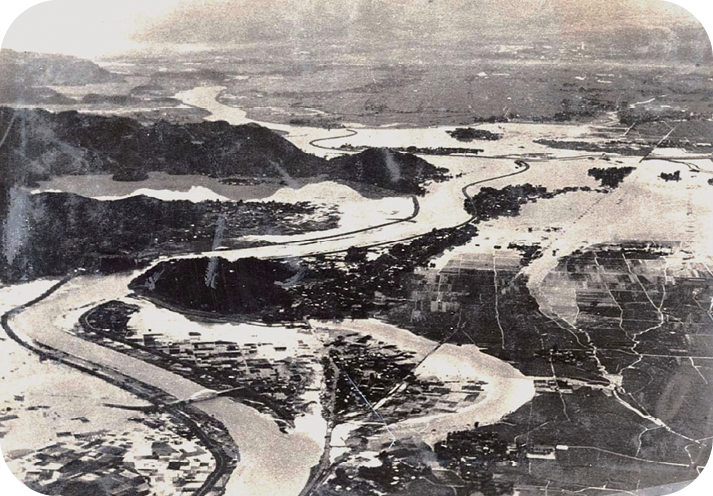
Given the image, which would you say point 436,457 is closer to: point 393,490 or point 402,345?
point 393,490

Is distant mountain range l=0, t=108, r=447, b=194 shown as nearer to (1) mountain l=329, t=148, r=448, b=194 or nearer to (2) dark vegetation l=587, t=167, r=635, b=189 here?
(1) mountain l=329, t=148, r=448, b=194

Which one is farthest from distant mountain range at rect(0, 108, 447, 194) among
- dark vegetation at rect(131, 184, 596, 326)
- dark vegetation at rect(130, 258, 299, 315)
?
dark vegetation at rect(130, 258, 299, 315)

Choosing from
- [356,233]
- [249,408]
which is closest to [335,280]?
[356,233]

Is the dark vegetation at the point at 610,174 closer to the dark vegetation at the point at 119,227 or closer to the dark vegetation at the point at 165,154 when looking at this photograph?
the dark vegetation at the point at 165,154

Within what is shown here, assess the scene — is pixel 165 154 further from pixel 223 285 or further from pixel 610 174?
pixel 610 174

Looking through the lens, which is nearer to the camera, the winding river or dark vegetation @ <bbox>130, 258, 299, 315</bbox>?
the winding river

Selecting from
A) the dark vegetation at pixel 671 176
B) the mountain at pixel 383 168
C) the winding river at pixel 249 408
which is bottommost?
the winding river at pixel 249 408

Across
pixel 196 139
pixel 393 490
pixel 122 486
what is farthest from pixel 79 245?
pixel 393 490

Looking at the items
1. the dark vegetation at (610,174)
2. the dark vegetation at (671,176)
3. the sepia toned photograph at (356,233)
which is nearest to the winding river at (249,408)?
A: the sepia toned photograph at (356,233)
